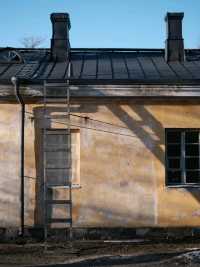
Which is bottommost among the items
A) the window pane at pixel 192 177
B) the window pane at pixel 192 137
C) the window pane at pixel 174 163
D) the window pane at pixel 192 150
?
the window pane at pixel 192 177

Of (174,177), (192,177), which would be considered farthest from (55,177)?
(192,177)

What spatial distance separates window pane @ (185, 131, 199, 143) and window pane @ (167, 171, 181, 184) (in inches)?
31.9

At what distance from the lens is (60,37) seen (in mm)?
15094

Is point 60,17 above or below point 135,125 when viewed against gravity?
above

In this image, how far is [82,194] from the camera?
1136 centimetres

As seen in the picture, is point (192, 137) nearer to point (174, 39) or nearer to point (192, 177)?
point (192, 177)

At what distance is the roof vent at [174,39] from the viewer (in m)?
14.6

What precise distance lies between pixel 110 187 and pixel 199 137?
2.45 meters

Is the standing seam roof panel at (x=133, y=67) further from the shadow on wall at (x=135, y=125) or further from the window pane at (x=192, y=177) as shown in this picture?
the window pane at (x=192, y=177)

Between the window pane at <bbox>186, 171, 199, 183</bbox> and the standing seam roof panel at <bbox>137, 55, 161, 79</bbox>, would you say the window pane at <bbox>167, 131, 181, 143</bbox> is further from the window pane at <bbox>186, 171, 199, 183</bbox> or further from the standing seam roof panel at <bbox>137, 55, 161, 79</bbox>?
the standing seam roof panel at <bbox>137, 55, 161, 79</bbox>

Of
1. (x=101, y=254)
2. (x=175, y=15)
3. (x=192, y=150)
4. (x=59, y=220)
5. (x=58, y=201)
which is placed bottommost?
(x=101, y=254)

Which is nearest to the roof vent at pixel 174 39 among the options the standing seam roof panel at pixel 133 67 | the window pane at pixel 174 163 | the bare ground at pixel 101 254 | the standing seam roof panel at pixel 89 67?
the standing seam roof panel at pixel 133 67

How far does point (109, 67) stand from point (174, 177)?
12.2ft

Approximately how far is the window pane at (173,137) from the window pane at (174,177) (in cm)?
75
